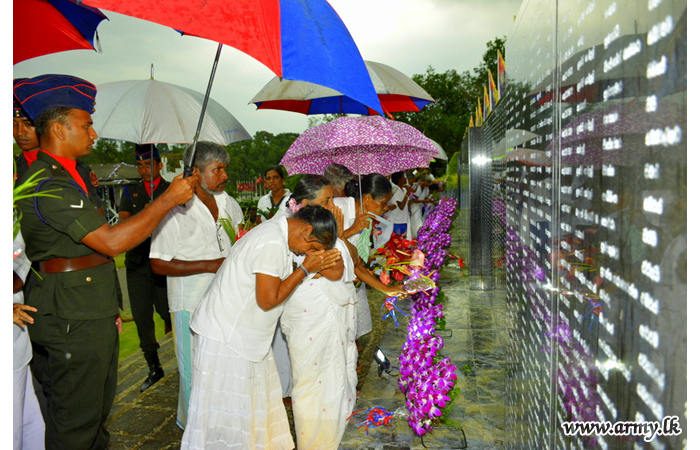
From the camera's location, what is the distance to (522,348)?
8.21ft

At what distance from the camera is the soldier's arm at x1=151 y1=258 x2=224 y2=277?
3.65 metres

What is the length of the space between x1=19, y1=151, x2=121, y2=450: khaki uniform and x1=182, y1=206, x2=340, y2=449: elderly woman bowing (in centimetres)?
52

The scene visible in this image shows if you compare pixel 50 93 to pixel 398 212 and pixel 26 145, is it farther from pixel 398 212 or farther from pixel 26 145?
pixel 398 212

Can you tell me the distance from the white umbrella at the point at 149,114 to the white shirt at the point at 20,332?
199 cm

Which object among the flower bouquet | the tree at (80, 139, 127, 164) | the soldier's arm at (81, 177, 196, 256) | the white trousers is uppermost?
the tree at (80, 139, 127, 164)

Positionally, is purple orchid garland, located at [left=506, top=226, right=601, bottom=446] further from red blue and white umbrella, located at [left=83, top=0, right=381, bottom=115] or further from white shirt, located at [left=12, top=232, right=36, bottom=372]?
white shirt, located at [left=12, top=232, right=36, bottom=372]

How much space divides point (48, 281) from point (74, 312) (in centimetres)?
21

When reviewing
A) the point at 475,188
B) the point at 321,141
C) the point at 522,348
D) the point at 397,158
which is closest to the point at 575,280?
the point at 522,348

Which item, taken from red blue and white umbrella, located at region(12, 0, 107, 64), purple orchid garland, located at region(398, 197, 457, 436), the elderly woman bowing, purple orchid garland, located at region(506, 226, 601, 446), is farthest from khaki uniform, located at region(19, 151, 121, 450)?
purple orchid garland, located at region(506, 226, 601, 446)

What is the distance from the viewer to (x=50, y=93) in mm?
2697

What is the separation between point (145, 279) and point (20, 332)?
2404 millimetres

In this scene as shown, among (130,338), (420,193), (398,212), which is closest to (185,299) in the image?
(130,338)

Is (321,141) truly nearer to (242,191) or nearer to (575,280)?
(575,280)

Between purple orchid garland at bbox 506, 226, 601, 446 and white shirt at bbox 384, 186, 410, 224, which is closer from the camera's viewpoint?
purple orchid garland at bbox 506, 226, 601, 446
